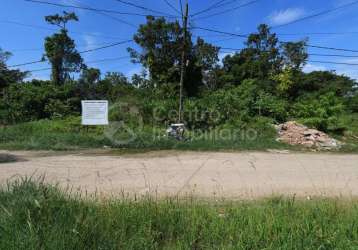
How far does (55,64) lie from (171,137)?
25.4 meters

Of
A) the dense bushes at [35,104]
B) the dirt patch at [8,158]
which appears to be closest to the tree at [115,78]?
the dense bushes at [35,104]

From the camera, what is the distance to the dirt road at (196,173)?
705cm

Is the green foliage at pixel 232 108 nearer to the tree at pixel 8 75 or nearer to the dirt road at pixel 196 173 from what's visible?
the dirt road at pixel 196 173

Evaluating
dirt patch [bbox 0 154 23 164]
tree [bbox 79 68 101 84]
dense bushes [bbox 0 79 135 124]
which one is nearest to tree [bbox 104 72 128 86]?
tree [bbox 79 68 101 84]

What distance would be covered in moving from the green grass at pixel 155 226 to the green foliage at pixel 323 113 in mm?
15177

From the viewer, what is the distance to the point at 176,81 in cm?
3488

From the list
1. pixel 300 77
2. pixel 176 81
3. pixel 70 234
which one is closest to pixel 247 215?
pixel 70 234


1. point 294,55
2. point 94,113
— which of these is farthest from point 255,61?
point 94,113

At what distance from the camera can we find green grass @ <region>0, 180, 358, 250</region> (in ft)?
11.9

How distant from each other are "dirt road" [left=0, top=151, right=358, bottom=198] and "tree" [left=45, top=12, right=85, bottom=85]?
86.9ft

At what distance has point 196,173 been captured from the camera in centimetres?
873

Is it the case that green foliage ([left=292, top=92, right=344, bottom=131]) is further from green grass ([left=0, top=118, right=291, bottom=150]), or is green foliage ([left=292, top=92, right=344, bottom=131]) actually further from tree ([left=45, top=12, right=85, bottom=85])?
tree ([left=45, top=12, right=85, bottom=85])

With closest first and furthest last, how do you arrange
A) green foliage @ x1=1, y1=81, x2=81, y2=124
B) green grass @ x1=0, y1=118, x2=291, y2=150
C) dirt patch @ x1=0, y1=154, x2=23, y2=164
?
dirt patch @ x1=0, y1=154, x2=23, y2=164 < green grass @ x1=0, y1=118, x2=291, y2=150 < green foliage @ x1=1, y1=81, x2=81, y2=124

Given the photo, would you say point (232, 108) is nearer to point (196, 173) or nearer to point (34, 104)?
point (196, 173)
